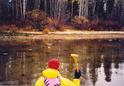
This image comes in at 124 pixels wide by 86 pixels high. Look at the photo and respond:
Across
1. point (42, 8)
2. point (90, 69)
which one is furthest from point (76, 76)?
point (42, 8)

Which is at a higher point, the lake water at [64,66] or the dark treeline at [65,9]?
the dark treeline at [65,9]

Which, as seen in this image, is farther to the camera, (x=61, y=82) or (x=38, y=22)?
(x=38, y=22)

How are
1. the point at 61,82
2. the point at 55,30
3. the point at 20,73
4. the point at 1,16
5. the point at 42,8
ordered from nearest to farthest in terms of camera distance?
the point at 61,82, the point at 20,73, the point at 55,30, the point at 1,16, the point at 42,8

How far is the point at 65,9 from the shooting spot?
6581 centimetres

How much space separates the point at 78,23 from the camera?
5978 cm

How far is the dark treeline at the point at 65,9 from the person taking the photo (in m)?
→ 59.3

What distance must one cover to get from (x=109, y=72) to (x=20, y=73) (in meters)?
4.34

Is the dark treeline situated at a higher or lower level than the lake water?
higher

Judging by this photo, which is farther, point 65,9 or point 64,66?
point 65,9

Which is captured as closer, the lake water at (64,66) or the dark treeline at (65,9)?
the lake water at (64,66)

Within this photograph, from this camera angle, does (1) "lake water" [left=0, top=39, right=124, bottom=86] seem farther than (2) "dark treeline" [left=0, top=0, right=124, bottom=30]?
No

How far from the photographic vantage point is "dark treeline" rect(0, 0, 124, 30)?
59.3 metres

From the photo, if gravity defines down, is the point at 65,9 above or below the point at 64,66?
above

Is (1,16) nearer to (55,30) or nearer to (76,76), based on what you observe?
(55,30)
